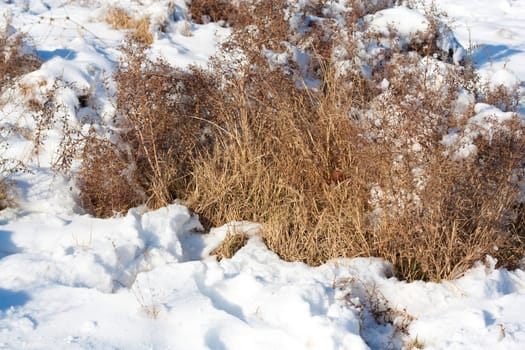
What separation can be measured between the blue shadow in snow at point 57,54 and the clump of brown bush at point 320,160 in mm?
1418

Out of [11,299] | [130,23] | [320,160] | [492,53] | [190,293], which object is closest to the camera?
[11,299]

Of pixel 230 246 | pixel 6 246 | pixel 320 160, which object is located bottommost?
pixel 230 246

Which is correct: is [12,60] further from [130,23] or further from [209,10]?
[209,10]

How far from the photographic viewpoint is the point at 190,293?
10.4ft

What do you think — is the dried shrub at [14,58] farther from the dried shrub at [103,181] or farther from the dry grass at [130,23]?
the dried shrub at [103,181]

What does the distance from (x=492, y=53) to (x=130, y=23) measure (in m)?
4.73

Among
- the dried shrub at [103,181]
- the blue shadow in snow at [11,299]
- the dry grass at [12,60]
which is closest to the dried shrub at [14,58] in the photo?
the dry grass at [12,60]

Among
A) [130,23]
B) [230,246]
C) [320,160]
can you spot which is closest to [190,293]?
[230,246]

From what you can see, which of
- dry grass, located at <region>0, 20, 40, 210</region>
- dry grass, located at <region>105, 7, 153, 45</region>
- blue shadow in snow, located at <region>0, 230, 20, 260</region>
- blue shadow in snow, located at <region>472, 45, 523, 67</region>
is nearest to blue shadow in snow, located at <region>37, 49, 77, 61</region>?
dry grass, located at <region>0, 20, 40, 210</region>

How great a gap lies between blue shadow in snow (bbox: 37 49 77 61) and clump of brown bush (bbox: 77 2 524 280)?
1418 mm

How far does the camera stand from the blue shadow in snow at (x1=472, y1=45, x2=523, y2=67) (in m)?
6.96

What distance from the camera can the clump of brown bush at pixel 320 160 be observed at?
11.1 ft

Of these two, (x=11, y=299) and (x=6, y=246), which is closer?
(x=11, y=299)

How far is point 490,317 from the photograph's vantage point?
3.00 meters
